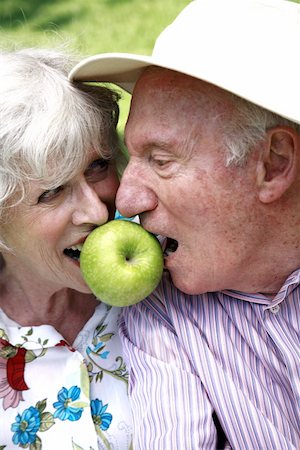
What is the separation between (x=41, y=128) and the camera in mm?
2803

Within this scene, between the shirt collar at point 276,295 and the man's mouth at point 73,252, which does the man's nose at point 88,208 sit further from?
the shirt collar at point 276,295

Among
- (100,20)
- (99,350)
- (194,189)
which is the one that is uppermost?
(194,189)

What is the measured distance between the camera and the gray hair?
2604 mm

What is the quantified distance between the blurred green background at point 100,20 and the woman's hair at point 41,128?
3.60 m

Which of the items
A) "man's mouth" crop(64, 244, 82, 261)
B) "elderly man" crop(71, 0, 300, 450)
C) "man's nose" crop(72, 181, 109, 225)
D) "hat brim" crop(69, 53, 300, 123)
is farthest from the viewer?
"man's mouth" crop(64, 244, 82, 261)

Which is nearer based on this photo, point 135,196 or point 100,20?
point 135,196

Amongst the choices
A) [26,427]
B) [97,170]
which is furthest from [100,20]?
[26,427]

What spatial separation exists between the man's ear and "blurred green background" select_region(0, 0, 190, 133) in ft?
12.9

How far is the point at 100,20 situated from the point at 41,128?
189 inches

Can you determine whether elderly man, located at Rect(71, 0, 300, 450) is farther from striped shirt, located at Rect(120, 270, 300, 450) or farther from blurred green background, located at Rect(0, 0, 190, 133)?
blurred green background, located at Rect(0, 0, 190, 133)

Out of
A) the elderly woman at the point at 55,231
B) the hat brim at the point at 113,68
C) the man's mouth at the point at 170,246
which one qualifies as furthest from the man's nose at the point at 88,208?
the hat brim at the point at 113,68

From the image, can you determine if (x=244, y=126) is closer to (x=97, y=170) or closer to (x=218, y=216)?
(x=218, y=216)

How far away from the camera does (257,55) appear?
2.57 meters

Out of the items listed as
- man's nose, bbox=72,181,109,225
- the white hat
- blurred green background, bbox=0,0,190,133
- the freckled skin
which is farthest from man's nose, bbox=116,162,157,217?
blurred green background, bbox=0,0,190,133
